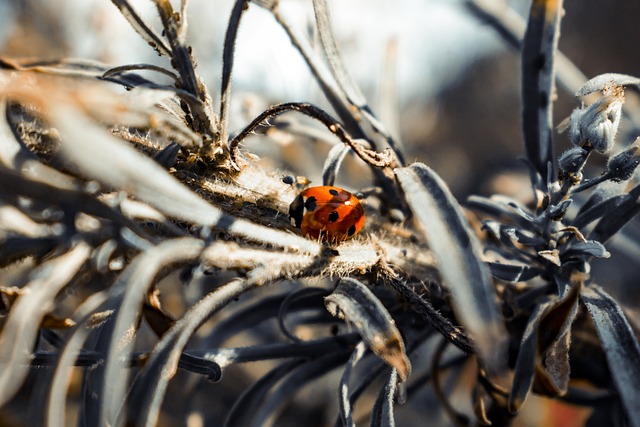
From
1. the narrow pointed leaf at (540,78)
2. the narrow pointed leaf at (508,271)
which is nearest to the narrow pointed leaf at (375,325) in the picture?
the narrow pointed leaf at (508,271)

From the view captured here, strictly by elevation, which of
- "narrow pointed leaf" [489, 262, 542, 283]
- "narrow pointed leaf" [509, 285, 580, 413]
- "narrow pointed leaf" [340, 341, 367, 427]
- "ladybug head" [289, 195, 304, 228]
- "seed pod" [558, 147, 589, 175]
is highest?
"seed pod" [558, 147, 589, 175]

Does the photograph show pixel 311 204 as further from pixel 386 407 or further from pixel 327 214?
pixel 386 407

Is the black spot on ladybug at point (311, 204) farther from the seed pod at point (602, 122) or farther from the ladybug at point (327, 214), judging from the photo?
the seed pod at point (602, 122)

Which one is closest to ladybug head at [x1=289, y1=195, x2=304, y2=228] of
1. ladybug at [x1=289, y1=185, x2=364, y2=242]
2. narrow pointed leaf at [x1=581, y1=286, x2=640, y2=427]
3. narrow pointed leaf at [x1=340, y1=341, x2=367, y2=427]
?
ladybug at [x1=289, y1=185, x2=364, y2=242]

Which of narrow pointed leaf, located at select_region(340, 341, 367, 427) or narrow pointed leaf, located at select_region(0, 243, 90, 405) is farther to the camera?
narrow pointed leaf, located at select_region(340, 341, 367, 427)

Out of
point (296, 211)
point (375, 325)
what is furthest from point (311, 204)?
point (375, 325)

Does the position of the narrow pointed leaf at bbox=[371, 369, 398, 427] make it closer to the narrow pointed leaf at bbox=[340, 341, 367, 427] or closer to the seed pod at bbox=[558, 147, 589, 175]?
the narrow pointed leaf at bbox=[340, 341, 367, 427]

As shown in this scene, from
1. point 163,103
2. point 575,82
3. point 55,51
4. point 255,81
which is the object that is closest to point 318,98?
point 255,81
